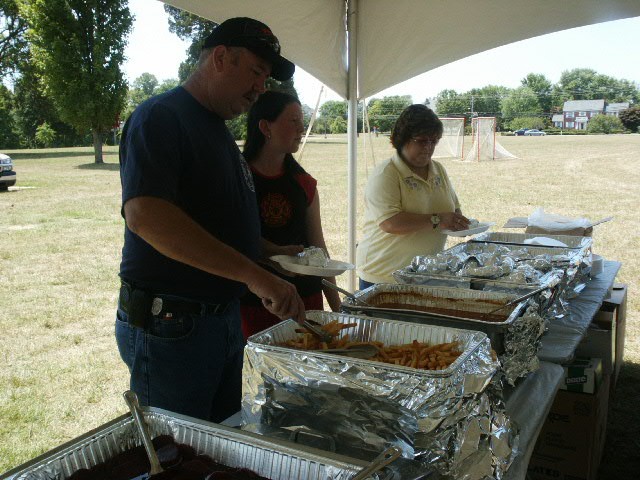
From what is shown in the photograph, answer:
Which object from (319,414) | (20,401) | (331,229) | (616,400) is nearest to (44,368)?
(20,401)

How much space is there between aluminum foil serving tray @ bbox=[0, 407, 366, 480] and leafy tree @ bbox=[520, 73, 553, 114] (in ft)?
57.3

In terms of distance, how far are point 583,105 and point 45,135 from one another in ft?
52.5

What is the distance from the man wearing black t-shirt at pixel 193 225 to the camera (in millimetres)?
1044

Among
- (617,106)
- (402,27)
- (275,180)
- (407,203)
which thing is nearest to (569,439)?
(407,203)

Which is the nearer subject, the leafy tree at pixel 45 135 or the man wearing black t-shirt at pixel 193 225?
the man wearing black t-shirt at pixel 193 225

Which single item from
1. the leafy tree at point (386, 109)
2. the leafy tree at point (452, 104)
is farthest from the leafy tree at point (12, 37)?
the leafy tree at point (452, 104)

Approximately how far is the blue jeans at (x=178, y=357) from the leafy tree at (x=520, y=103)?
53.7 ft

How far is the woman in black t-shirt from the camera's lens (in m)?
1.74

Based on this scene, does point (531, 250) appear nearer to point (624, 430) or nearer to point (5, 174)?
point (624, 430)

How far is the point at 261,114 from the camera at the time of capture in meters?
1.75

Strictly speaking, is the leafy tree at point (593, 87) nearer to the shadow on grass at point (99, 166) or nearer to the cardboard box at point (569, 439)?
the shadow on grass at point (99, 166)

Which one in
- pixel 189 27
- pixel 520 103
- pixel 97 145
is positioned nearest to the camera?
pixel 189 27

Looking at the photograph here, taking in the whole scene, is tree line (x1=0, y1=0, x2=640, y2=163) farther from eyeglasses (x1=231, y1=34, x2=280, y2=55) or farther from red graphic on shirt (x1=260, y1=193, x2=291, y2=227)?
eyeglasses (x1=231, y1=34, x2=280, y2=55)

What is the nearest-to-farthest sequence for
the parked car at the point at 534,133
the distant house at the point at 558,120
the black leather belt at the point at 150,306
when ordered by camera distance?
the black leather belt at the point at 150,306 → the distant house at the point at 558,120 → the parked car at the point at 534,133
